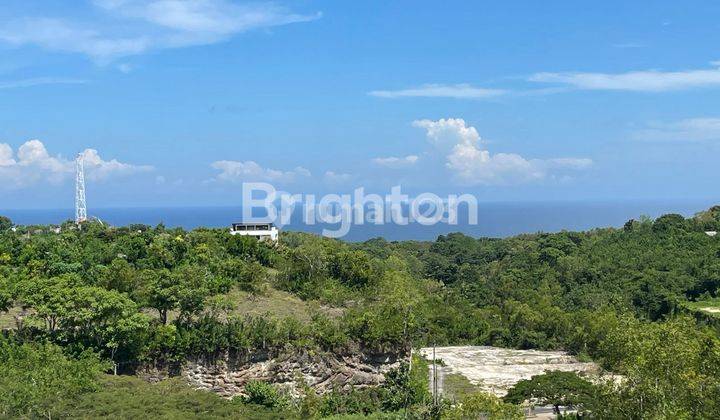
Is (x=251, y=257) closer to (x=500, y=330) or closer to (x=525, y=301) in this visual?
(x=500, y=330)

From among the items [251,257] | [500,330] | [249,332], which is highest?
[251,257]

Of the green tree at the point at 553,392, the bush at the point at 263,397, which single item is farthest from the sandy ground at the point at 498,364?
the bush at the point at 263,397

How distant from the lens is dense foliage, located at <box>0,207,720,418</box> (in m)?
14.5

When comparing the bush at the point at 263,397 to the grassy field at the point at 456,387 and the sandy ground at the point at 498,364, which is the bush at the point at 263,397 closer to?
the grassy field at the point at 456,387

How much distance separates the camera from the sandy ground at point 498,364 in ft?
81.7

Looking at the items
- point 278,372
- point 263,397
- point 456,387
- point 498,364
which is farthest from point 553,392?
point 498,364

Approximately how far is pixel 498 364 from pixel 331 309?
304 inches

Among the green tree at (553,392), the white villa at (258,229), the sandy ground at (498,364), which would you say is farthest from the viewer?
the white villa at (258,229)

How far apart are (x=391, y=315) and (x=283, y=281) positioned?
19.1 ft

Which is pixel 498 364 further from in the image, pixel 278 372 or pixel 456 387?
pixel 278 372

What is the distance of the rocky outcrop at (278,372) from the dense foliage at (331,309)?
1.20 feet

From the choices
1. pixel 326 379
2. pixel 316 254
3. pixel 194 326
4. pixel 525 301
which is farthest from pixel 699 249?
pixel 194 326

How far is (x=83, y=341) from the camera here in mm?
19766

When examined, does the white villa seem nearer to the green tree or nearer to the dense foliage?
the dense foliage
